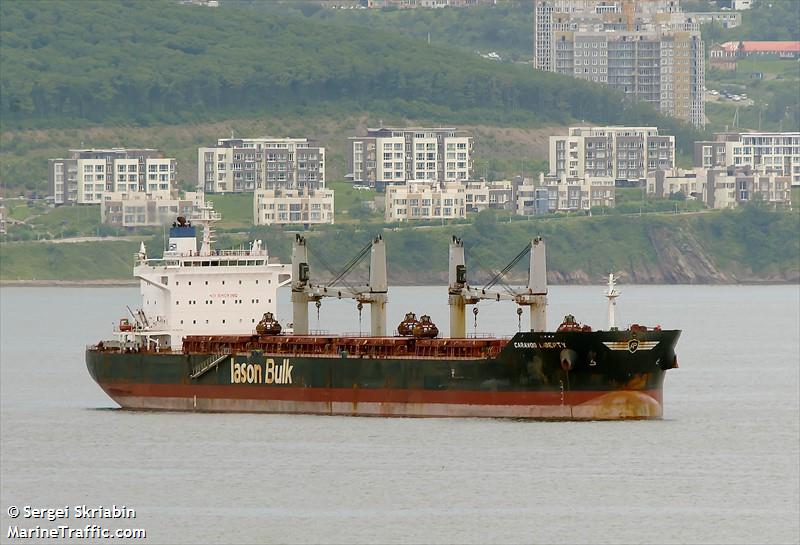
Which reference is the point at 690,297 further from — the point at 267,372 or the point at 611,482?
the point at 611,482

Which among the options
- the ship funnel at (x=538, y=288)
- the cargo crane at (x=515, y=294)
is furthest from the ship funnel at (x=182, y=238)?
the ship funnel at (x=538, y=288)

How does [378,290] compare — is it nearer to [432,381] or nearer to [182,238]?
[432,381]

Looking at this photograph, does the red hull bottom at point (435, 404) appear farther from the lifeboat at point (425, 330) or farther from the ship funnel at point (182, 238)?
the ship funnel at point (182, 238)

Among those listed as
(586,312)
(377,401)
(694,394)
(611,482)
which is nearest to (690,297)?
(586,312)

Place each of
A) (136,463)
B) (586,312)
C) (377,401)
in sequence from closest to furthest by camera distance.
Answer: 1. (136,463)
2. (377,401)
3. (586,312)

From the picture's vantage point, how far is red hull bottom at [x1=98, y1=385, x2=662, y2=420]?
249ft

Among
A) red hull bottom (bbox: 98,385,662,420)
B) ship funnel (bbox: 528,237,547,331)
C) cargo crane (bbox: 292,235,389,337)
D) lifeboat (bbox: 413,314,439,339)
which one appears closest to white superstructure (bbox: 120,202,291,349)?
cargo crane (bbox: 292,235,389,337)

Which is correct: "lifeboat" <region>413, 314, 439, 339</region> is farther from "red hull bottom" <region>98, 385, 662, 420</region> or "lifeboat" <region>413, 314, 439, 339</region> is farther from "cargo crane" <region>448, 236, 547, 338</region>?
"red hull bottom" <region>98, 385, 662, 420</region>

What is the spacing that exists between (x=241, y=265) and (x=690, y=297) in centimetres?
11445

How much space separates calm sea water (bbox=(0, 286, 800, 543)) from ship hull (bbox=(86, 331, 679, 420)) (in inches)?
40.2

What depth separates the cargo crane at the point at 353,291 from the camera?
83625 millimetres

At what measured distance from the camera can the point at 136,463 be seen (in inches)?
2702

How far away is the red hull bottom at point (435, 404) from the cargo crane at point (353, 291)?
169 inches

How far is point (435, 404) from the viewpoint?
7781 cm
